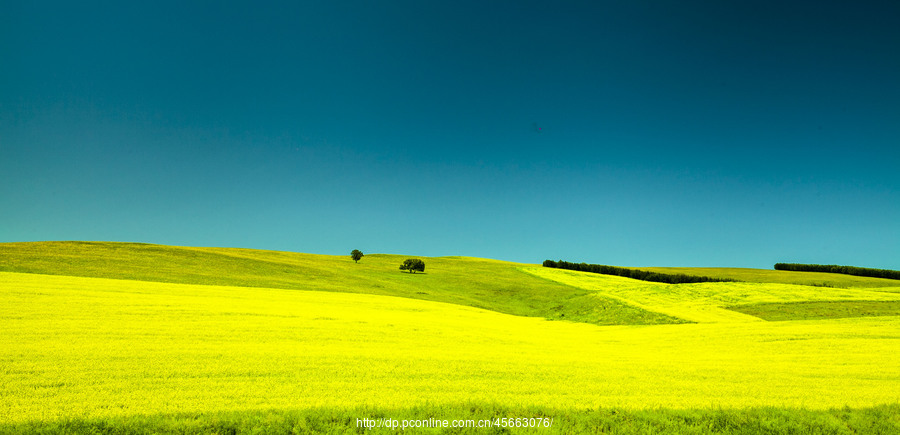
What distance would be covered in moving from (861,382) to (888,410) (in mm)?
2915

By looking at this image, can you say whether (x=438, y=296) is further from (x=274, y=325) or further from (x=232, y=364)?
(x=232, y=364)

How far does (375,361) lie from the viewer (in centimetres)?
1178

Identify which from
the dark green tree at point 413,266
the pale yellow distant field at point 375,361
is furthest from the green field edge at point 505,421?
the dark green tree at point 413,266

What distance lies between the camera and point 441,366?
1150cm

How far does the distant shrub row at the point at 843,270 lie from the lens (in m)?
58.6

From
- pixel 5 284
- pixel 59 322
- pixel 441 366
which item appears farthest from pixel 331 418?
pixel 5 284

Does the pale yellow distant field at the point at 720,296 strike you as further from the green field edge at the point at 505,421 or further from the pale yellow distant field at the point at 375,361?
the green field edge at the point at 505,421

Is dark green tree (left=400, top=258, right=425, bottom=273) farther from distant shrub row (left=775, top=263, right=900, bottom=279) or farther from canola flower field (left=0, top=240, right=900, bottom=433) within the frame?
distant shrub row (left=775, top=263, right=900, bottom=279)

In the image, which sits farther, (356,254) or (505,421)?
(356,254)

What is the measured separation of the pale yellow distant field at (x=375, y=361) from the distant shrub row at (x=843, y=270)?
51677mm

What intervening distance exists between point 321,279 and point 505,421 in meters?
39.0

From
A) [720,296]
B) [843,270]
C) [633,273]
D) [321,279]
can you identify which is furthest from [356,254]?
[843,270]

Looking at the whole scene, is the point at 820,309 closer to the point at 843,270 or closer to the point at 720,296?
the point at 720,296

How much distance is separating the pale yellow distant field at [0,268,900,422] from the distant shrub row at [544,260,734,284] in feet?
122
